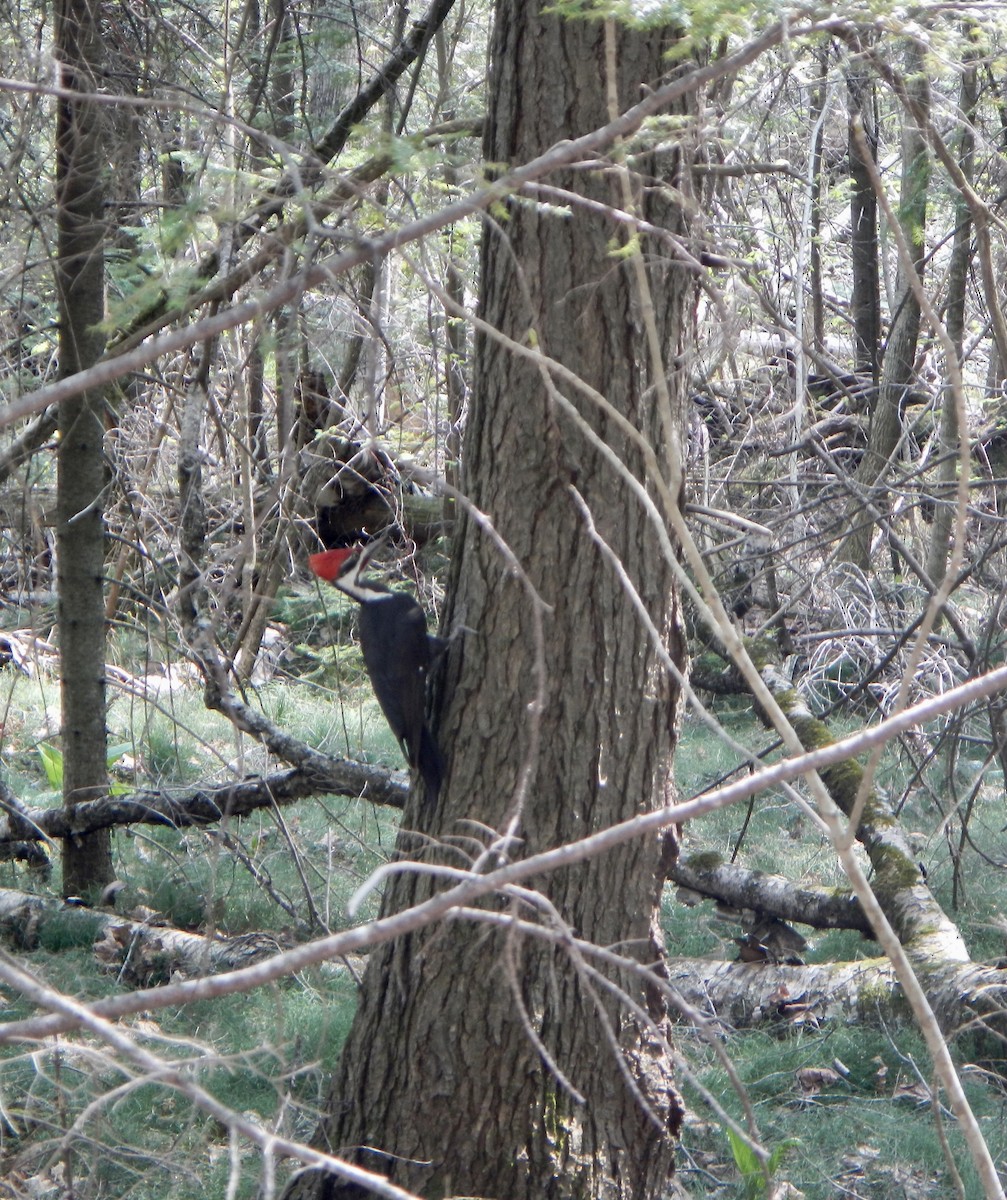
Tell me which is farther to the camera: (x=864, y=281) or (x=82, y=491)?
(x=864, y=281)

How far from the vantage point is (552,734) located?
9.57 ft

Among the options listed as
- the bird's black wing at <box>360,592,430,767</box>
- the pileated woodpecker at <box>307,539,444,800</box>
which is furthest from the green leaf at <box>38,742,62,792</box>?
the bird's black wing at <box>360,592,430,767</box>

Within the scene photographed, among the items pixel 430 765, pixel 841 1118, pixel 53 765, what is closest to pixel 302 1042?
pixel 430 765

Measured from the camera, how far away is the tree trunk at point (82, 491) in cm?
436

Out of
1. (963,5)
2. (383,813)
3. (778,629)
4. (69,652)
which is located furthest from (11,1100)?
(778,629)

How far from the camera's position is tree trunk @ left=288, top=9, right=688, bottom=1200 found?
286 centimetres

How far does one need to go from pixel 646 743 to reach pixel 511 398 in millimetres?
943

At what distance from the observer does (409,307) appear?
8.53 meters

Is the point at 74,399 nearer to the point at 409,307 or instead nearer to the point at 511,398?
the point at 511,398

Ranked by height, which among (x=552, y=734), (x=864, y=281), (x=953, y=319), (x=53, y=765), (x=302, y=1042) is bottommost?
(x=302, y=1042)

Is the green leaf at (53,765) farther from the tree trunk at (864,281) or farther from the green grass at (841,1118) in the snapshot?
the tree trunk at (864,281)

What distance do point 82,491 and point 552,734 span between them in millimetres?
2856

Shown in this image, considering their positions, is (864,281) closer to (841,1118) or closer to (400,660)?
(400,660)

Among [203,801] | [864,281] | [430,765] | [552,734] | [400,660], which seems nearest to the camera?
[552,734]
